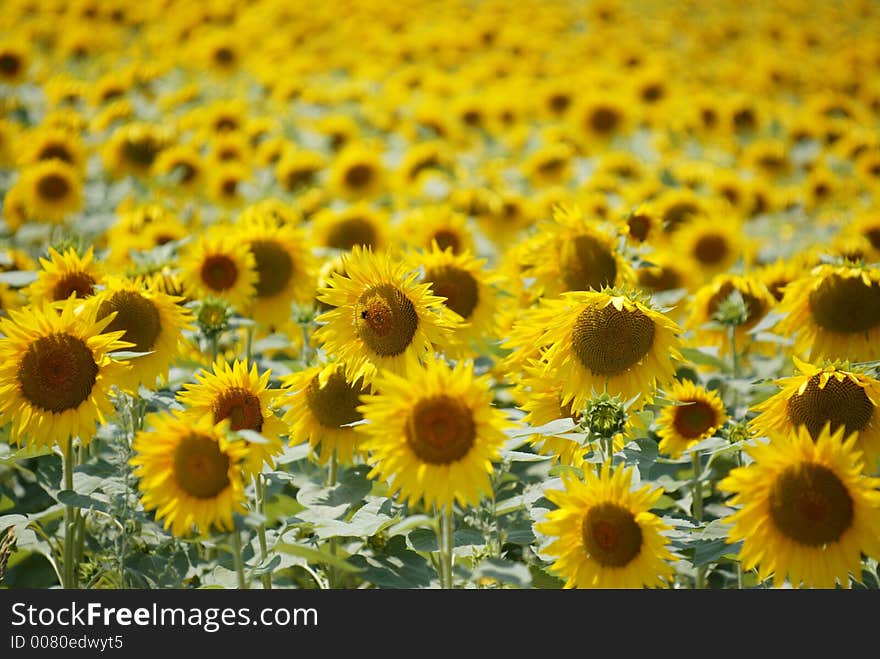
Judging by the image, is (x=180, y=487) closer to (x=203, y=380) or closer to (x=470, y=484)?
(x=203, y=380)

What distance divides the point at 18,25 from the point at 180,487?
28.3 feet

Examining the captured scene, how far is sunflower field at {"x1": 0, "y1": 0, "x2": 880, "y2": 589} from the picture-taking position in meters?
2.05

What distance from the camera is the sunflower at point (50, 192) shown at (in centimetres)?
539

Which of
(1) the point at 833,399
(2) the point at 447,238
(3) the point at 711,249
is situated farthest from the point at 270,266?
(3) the point at 711,249

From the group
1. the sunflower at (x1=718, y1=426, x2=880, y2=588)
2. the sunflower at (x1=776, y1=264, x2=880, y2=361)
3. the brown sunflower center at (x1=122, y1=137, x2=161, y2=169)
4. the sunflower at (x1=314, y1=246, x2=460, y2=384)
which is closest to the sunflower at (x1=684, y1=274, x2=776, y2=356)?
the sunflower at (x1=776, y1=264, x2=880, y2=361)

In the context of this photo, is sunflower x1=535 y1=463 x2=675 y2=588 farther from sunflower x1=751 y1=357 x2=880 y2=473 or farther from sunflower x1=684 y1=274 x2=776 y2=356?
sunflower x1=684 y1=274 x2=776 y2=356

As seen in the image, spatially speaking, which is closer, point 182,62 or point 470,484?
point 470,484

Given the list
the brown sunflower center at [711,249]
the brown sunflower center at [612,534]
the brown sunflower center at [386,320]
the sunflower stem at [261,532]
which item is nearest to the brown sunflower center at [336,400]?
the brown sunflower center at [386,320]

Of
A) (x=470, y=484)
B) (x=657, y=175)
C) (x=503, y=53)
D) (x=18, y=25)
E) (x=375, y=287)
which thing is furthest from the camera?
(x=503, y=53)

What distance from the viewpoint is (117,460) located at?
2.70 m

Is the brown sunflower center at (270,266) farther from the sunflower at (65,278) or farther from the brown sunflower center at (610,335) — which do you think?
the brown sunflower center at (610,335)

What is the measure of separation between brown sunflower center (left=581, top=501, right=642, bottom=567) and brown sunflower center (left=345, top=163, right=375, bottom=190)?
4.41 meters
